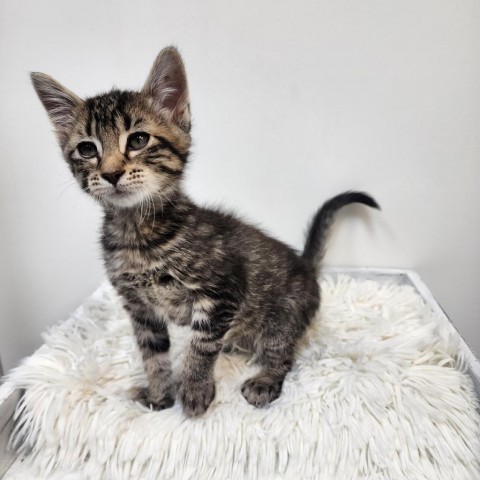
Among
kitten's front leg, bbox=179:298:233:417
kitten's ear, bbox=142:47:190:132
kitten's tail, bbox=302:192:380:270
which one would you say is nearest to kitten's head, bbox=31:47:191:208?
kitten's ear, bbox=142:47:190:132

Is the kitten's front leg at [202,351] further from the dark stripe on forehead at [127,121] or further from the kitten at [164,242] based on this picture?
the dark stripe on forehead at [127,121]

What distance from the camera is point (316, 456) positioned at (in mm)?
747

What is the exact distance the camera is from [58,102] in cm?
80

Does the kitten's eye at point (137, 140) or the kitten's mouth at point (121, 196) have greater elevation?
the kitten's eye at point (137, 140)

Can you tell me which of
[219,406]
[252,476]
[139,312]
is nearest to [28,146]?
[139,312]

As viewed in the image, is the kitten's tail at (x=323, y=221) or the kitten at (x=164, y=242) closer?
the kitten at (x=164, y=242)

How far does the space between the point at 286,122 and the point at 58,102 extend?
72cm

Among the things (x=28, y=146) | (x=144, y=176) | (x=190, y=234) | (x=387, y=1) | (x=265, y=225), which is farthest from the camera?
(x=265, y=225)

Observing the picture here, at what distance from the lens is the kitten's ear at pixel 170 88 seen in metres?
0.74

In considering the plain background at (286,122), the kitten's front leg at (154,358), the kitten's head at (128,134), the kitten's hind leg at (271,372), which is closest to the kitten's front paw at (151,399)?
the kitten's front leg at (154,358)

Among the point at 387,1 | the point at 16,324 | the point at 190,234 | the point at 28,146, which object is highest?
the point at 387,1

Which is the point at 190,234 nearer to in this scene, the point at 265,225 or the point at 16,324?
the point at 265,225

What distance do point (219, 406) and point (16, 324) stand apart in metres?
0.98

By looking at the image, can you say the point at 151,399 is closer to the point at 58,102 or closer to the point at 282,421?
the point at 282,421
